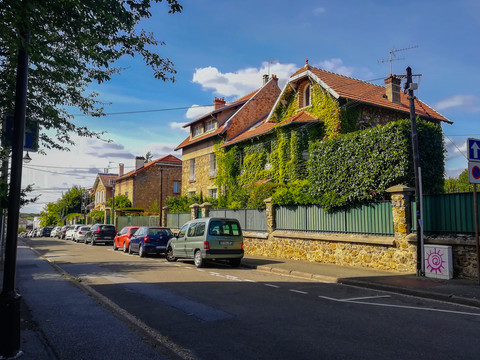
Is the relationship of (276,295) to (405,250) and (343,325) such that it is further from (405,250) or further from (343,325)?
(405,250)

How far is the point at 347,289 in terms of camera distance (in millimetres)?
9875

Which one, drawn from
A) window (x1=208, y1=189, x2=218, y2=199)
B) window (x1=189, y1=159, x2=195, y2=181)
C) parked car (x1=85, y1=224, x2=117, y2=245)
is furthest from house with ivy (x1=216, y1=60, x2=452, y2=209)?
parked car (x1=85, y1=224, x2=117, y2=245)

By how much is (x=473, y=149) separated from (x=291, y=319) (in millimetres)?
6570

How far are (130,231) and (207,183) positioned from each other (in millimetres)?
11372

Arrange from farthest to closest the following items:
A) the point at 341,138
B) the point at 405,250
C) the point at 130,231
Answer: the point at 130,231 → the point at 341,138 → the point at 405,250

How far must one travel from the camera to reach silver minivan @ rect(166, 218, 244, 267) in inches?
558

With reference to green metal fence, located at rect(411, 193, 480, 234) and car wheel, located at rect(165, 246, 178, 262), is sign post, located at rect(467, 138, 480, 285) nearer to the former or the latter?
green metal fence, located at rect(411, 193, 480, 234)

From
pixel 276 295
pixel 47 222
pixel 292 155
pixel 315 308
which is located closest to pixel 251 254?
pixel 292 155

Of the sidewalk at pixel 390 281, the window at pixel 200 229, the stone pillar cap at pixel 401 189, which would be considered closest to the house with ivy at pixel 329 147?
→ the stone pillar cap at pixel 401 189

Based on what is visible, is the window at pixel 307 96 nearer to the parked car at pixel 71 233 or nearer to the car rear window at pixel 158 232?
the car rear window at pixel 158 232

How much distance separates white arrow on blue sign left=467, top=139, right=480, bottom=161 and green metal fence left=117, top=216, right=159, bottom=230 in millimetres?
28208

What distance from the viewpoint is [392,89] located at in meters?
24.2

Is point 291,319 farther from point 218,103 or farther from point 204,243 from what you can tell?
point 218,103

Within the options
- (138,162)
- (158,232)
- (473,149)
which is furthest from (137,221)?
(473,149)
